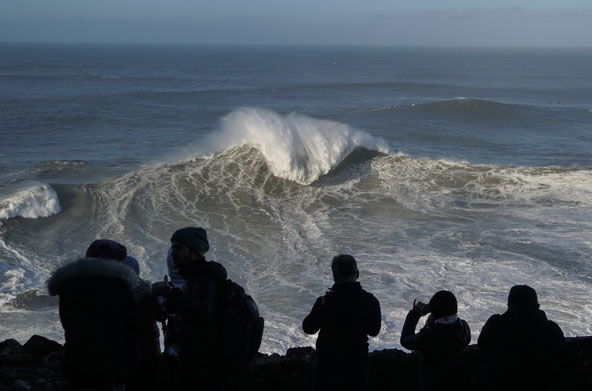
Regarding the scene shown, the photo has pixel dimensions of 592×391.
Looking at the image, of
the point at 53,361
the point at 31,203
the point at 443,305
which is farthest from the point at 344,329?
the point at 31,203

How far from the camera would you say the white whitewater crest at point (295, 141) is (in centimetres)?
1722

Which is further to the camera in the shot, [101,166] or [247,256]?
[101,166]

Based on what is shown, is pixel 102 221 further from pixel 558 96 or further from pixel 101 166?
pixel 558 96

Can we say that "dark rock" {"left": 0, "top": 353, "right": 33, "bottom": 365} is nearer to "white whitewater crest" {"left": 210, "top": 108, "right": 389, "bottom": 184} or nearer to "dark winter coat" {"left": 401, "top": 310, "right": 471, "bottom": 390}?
"dark winter coat" {"left": 401, "top": 310, "right": 471, "bottom": 390}

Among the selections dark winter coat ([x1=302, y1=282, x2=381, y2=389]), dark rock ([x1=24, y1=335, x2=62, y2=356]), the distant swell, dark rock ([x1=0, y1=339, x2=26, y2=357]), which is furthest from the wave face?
the distant swell

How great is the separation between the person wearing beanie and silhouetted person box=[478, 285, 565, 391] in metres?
0.21

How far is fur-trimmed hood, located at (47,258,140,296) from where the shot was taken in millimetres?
2635

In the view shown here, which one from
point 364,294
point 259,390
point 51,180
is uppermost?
point 364,294

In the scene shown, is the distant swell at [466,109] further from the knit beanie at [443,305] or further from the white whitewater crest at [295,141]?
the knit beanie at [443,305]

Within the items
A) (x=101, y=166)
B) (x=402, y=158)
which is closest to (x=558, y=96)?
(x=402, y=158)

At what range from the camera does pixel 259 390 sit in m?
3.86

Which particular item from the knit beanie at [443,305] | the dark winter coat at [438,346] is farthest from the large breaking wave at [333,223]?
the knit beanie at [443,305]

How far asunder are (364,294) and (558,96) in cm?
4846

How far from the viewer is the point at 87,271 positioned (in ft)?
8.66
